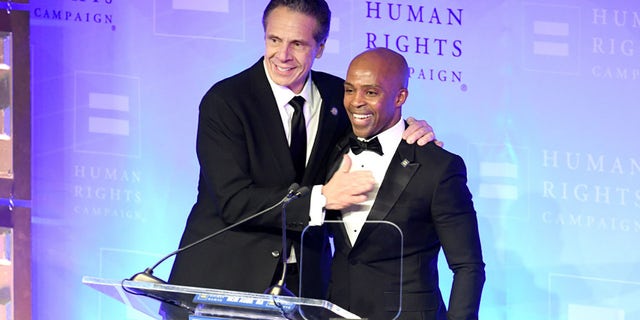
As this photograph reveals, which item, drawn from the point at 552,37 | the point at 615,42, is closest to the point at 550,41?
the point at 552,37

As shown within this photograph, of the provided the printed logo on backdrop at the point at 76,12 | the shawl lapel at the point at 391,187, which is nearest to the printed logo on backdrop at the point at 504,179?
the shawl lapel at the point at 391,187

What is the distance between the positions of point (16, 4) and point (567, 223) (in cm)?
257

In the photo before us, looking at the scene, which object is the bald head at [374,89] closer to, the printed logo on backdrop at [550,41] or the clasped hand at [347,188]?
the clasped hand at [347,188]

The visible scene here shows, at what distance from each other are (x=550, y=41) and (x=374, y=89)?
143cm

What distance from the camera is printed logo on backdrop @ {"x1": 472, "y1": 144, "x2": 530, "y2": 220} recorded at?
4176mm

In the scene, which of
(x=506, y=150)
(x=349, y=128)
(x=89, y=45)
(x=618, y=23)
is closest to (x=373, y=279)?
(x=349, y=128)

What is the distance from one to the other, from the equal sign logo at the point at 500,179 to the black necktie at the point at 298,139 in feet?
4.03

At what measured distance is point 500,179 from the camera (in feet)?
13.8

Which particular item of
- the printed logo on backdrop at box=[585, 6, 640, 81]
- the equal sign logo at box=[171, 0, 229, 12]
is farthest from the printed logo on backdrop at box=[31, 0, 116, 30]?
the printed logo on backdrop at box=[585, 6, 640, 81]

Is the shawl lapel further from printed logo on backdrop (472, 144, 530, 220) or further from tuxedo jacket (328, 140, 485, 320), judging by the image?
printed logo on backdrop (472, 144, 530, 220)

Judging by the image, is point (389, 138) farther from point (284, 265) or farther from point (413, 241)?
point (284, 265)

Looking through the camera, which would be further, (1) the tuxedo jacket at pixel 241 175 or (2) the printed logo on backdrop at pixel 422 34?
(2) the printed logo on backdrop at pixel 422 34

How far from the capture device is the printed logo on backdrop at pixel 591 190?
409cm

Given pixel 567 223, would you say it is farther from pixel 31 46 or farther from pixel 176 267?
pixel 31 46
